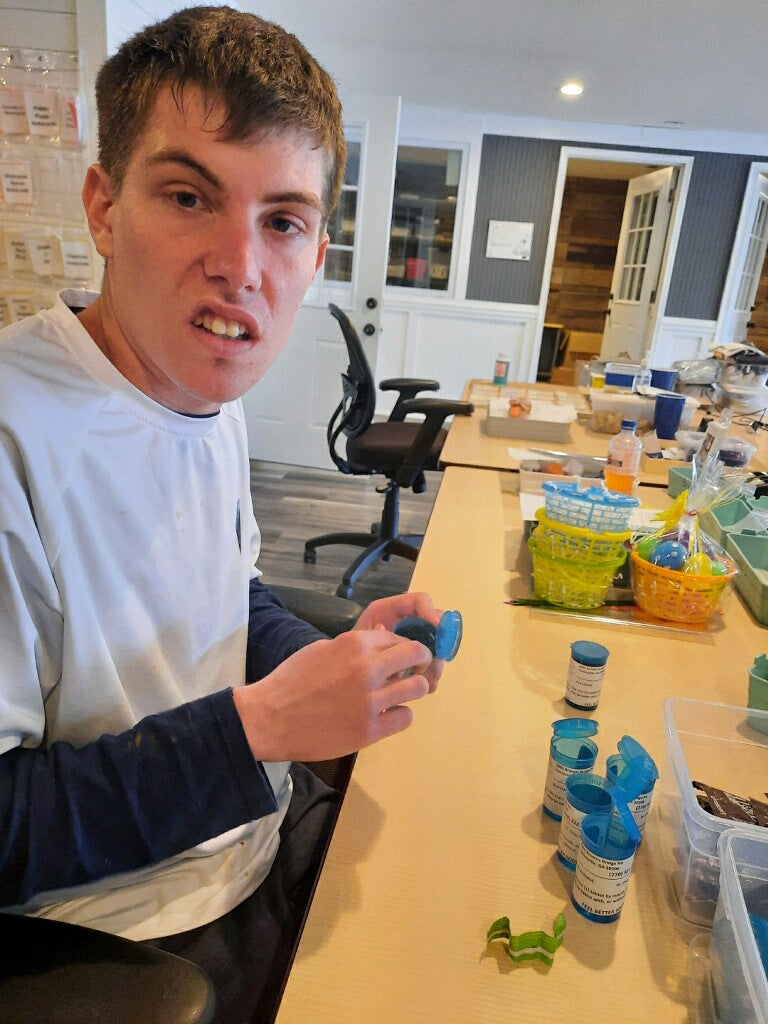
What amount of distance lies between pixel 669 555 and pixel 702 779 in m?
0.45

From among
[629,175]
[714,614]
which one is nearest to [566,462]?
[714,614]

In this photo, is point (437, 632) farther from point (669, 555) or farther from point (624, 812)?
point (669, 555)

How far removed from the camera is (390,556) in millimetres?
3289

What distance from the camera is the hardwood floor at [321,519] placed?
2.96 meters

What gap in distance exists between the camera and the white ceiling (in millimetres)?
3020

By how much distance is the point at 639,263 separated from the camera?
639 cm

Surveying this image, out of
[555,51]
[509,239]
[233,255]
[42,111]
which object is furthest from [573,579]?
[509,239]

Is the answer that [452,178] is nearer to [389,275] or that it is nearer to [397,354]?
[389,275]

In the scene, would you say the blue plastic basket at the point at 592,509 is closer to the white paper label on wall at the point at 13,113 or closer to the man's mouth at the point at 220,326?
the man's mouth at the point at 220,326

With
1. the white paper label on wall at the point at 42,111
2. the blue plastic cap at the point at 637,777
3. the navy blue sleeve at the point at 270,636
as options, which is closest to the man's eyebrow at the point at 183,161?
the navy blue sleeve at the point at 270,636

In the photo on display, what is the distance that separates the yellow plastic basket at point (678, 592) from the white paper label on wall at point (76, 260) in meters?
2.33

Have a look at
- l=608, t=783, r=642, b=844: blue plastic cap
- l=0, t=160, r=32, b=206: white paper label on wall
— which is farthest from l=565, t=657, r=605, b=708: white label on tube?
l=0, t=160, r=32, b=206: white paper label on wall

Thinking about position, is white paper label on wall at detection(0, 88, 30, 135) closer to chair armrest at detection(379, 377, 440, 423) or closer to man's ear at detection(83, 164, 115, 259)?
chair armrest at detection(379, 377, 440, 423)

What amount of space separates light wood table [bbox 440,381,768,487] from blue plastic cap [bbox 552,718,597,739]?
122 cm
